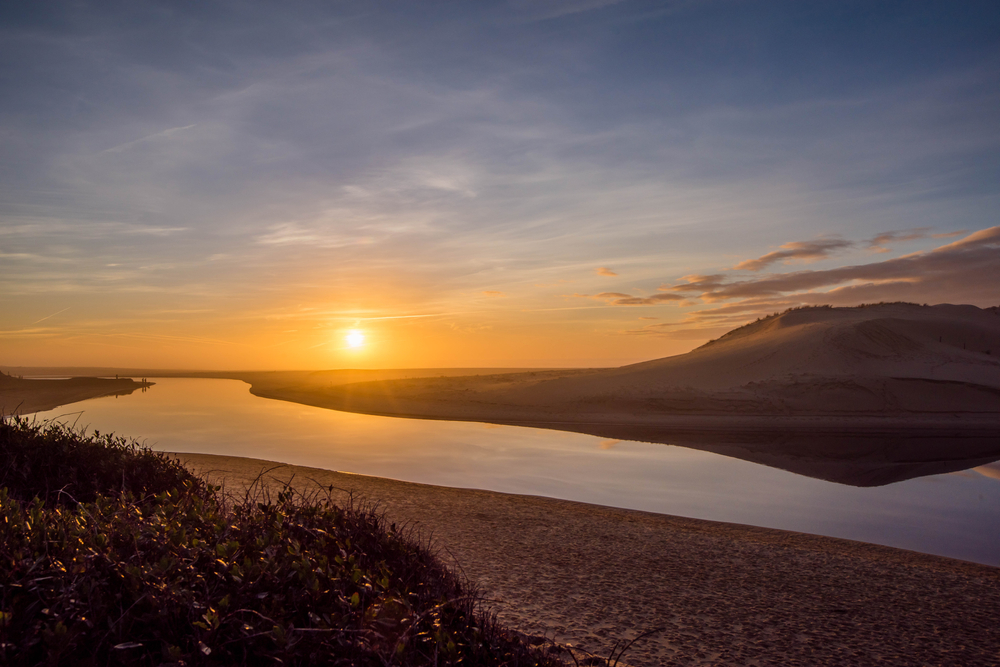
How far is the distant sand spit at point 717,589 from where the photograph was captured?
5266 mm

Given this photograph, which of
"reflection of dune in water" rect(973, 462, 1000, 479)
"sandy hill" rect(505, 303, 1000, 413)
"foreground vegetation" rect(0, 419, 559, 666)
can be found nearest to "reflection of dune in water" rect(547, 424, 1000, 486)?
"reflection of dune in water" rect(973, 462, 1000, 479)

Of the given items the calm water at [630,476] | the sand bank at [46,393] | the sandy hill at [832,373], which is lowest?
the sand bank at [46,393]

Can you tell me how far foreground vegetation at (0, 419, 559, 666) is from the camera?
9.18 ft

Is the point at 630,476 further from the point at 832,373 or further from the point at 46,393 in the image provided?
the point at 46,393

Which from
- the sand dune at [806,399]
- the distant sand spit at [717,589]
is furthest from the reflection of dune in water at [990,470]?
the distant sand spit at [717,589]

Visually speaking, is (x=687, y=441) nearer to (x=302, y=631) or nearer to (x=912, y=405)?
(x=912, y=405)

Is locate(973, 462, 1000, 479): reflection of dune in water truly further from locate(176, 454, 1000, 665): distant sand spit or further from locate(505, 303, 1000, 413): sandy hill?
locate(505, 303, 1000, 413): sandy hill

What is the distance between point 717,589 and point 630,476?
9089 mm

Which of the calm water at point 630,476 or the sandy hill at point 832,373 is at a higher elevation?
the sandy hill at point 832,373

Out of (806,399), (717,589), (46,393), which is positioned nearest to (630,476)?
(717,589)

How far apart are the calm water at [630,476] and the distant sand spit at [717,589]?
2.08 metres

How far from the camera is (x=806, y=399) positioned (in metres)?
31.7

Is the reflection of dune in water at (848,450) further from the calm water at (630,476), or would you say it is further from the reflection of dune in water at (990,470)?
the calm water at (630,476)

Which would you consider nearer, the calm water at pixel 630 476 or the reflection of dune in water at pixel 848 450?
the calm water at pixel 630 476
